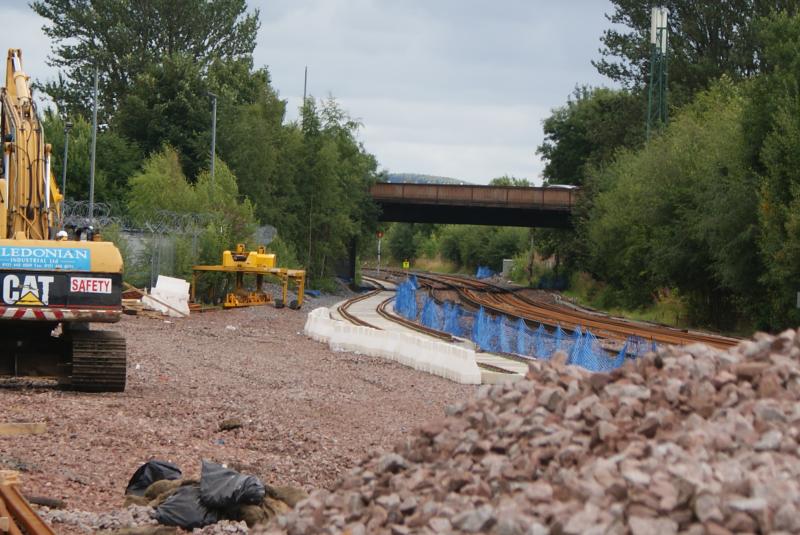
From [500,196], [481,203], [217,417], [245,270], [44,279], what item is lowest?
[217,417]

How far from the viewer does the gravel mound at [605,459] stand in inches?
227

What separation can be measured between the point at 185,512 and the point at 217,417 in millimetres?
6215

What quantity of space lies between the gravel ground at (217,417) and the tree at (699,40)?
172 feet

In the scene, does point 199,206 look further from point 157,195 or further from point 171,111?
point 171,111

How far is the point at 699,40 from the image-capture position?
76.4 meters

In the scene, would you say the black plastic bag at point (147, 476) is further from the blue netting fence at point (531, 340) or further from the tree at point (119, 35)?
the tree at point (119, 35)

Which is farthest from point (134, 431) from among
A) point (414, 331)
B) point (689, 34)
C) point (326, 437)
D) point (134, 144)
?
point (689, 34)

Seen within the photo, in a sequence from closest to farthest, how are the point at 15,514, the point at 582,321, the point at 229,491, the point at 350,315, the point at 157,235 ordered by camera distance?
1. the point at 15,514
2. the point at 229,491
3. the point at 157,235
4. the point at 350,315
5. the point at 582,321

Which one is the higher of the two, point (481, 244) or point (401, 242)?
point (481, 244)

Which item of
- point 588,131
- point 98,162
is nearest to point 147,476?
point 98,162

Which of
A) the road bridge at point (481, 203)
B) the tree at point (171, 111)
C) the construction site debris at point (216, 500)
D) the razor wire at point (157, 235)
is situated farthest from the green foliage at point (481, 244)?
the construction site debris at point (216, 500)

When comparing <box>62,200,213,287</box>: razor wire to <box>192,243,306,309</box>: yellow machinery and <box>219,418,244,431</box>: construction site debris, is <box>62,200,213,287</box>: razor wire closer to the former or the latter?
<box>192,243,306,309</box>: yellow machinery

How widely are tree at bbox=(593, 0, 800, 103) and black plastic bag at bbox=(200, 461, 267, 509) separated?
65829mm

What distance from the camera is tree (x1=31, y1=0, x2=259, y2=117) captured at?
258ft
